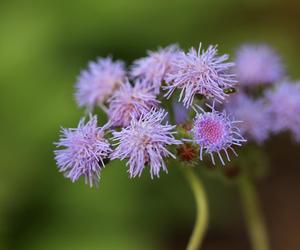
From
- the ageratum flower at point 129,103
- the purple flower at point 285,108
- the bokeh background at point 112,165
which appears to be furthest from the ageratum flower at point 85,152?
the bokeh background at point 112,165

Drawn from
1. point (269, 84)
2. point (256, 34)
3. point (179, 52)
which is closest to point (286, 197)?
point (256, 34)

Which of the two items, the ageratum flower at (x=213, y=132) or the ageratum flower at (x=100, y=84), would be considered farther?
the ageratum flower at (x=100, y=84)

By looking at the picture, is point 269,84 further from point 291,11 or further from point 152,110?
point 291,11

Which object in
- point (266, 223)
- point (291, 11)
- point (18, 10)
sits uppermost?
point (291, 11)

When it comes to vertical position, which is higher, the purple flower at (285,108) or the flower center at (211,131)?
the purple flower at (285,108)

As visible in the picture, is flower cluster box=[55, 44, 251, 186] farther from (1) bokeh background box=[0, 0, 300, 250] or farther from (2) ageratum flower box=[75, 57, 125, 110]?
(1) bokeh background box=[0, 0, 300, 250]

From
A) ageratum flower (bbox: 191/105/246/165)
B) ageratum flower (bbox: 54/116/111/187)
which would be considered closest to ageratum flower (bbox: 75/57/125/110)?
ageratum flower (bbox: 54/116/111/187)

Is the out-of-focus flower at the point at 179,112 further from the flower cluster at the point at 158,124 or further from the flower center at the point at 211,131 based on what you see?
the flower center at the point at 211,131
